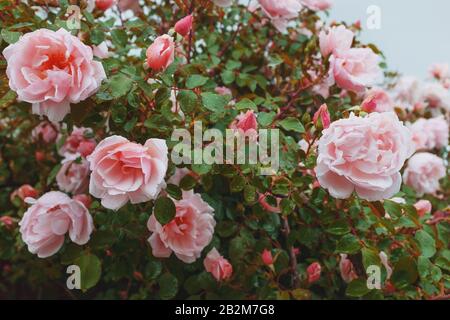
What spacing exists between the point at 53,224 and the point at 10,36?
0.28 m

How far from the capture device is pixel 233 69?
110cm

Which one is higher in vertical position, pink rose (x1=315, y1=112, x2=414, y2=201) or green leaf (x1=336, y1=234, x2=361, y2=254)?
pink rose (x1=315, y1=112, x2=414, y2=201)

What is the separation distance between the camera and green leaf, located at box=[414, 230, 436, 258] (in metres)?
0.82

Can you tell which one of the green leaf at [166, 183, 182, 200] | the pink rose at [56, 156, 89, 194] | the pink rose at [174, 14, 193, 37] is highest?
the pink rose at [174, 14, 193, 37]

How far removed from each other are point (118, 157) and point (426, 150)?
0.98 m

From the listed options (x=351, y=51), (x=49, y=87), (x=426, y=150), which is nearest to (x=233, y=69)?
(x=351, y=51)

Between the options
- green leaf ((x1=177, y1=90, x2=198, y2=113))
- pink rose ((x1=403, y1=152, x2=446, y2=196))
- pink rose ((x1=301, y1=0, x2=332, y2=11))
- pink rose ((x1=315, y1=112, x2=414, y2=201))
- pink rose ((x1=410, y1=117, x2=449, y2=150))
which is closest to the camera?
pink rose ((x1=315, y1=112, x2=414, y2=201))

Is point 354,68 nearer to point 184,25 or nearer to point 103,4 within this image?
point 184,25

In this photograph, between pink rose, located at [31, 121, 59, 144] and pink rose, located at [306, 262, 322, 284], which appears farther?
pink rose, located at [31, 121, 59, 144]

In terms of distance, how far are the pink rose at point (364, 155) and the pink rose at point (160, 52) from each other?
0.24 m

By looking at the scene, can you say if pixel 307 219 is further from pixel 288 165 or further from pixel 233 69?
pixel 233 69

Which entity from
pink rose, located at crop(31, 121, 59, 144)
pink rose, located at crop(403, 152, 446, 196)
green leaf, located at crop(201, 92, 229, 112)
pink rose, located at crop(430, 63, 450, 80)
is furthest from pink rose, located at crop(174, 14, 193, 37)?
pink rose, located at crop(430, 63, 450, 80)

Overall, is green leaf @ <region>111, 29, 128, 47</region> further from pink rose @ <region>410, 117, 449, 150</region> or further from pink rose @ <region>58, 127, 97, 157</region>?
pink rose @ <region>410, 117, 449, 150</region>

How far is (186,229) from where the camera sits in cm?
85
